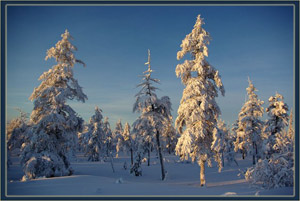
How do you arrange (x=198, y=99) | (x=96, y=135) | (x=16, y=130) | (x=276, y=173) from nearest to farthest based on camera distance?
1. (x=276, y=173)
2. (x=198, y=99)
3. (x=16, y=130)
4. (x=96, y=135)

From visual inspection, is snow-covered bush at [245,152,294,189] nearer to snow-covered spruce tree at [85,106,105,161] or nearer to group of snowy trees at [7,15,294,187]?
group of snowy trees at [7,15,294,187]

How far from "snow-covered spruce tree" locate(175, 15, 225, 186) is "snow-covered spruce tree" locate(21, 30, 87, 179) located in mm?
9131

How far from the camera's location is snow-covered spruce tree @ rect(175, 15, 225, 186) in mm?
15531

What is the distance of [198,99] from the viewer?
51.7 ft

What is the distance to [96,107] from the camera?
1614 inches

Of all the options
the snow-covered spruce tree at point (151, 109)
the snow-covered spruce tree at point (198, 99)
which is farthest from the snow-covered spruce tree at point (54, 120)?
the snow-covered spruce tree at point (198, 99)

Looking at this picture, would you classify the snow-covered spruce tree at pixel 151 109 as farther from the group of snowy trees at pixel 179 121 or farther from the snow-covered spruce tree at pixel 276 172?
the snow-covered spruce tree at pixel 276 172

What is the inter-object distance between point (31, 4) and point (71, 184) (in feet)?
30.6

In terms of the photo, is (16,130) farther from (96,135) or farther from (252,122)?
(252,122)

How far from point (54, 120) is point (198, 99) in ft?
38.1

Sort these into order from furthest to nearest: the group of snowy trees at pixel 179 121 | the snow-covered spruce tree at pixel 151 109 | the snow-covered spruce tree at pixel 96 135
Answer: the snow-covered spruce tree at pixel 96 135 < the snow-covered spruce tree at pixel 151 109 < the group of snowy trees at pixel 179 121

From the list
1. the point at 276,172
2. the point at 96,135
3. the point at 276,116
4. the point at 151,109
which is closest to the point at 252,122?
the point at 276,116

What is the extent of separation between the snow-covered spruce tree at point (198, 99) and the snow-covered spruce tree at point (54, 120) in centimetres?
913

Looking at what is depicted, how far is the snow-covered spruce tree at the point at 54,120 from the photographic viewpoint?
16856mm
